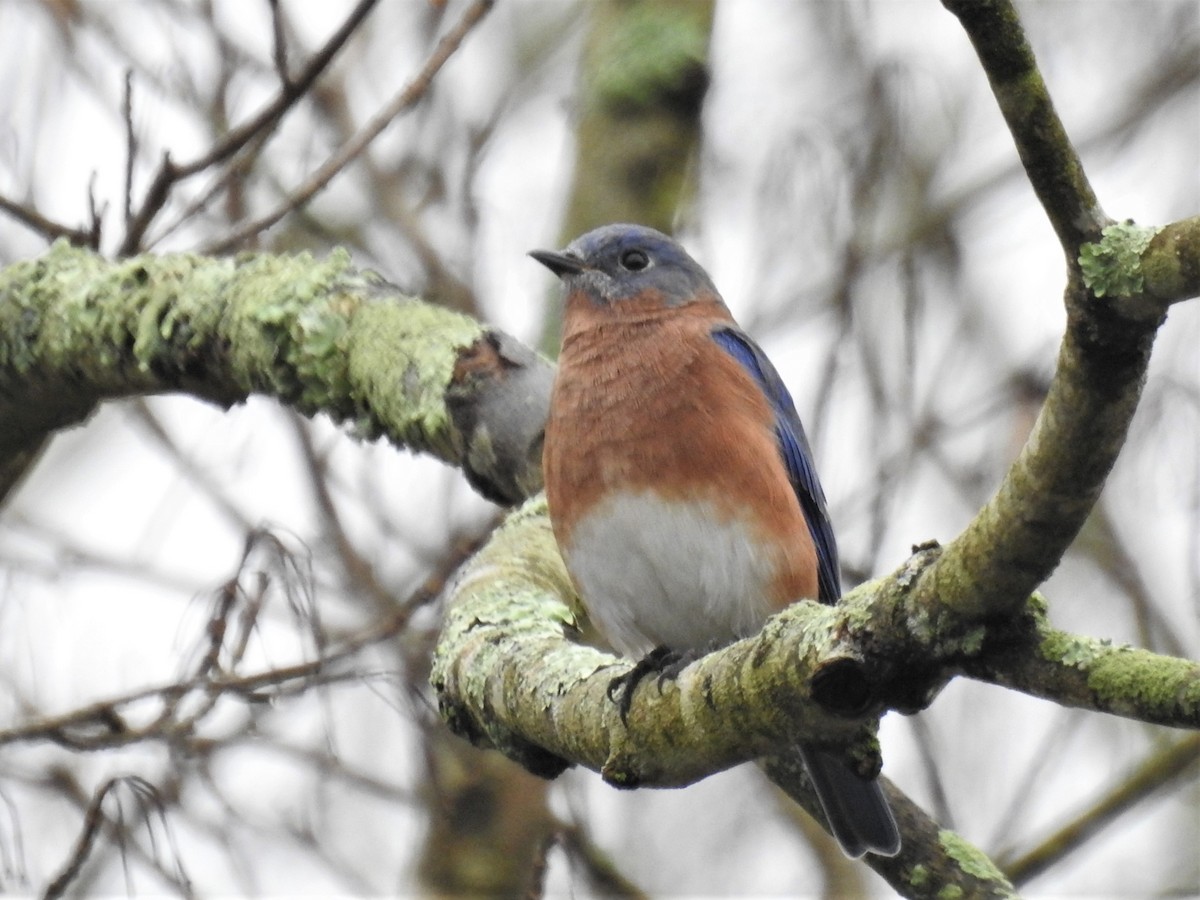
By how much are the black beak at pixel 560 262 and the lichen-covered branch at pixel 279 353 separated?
865 millimetres

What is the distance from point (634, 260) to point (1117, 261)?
3716mm

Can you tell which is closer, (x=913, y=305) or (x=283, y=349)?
(x=283, y=349)

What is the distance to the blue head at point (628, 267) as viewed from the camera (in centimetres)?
536

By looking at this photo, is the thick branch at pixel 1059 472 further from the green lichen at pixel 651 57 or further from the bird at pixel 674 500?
the green lichen at pixel 651 57

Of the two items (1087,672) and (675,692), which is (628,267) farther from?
(1087,672)

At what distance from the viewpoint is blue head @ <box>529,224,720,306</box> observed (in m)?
5.36

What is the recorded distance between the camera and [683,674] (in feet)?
9.64

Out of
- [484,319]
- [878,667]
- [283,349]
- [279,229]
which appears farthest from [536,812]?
[878,667]

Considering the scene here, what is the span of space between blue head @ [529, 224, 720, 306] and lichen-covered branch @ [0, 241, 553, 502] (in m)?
0.79

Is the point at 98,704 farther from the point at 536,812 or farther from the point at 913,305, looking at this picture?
the point at 913,305

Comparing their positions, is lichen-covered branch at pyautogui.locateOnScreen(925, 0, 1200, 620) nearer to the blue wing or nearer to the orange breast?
the orange breast

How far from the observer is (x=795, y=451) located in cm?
505

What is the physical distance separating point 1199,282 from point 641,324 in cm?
329

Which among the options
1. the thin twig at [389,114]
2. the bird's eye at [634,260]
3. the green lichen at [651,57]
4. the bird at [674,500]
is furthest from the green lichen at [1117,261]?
the green lichen at [651,57]
